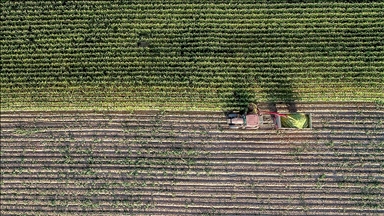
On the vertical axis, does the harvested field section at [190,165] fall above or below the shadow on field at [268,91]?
below

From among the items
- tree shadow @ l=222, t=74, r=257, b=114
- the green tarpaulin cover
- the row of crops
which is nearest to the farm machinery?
the green tarpaulin cover

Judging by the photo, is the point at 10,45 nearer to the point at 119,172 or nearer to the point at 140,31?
the point at 140,31

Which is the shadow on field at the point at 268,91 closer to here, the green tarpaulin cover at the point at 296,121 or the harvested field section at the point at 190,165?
the harvested field section at the point at 190,165

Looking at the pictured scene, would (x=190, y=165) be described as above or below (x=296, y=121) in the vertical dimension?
below

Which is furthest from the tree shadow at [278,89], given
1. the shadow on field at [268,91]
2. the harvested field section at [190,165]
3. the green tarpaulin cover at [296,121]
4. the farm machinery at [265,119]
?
the green tarpaulin cover at [296,121]

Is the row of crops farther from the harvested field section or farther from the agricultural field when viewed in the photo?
the harvested field section

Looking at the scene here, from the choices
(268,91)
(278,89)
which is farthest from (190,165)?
(278,89)

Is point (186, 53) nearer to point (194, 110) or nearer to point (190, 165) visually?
point (194, 110)
